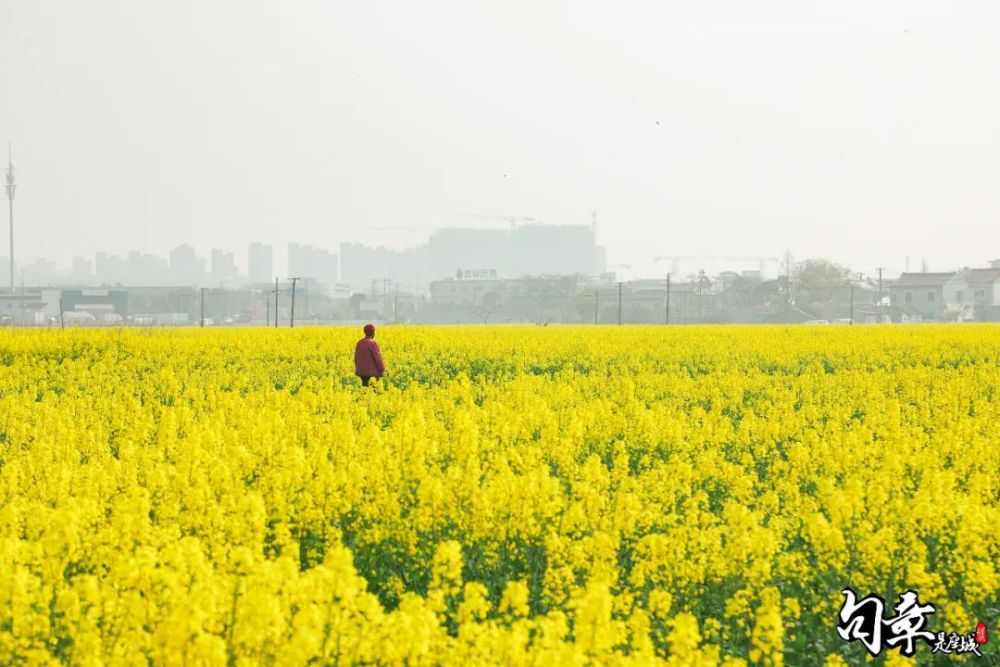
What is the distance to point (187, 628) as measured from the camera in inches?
129

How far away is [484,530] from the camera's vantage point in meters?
5.84

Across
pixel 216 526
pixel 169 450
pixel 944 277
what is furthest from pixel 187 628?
pixel 944 277

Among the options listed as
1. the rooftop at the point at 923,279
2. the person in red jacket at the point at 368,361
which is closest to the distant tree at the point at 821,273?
the rooftop at the point at 923,279

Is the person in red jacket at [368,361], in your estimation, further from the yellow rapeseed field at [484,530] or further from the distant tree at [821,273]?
the distant tree at [821,273]

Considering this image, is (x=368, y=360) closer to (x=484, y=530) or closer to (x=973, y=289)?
(x=484, y=530)

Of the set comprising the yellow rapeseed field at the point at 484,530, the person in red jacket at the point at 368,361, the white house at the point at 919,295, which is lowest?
the yellow rapeseed field at the point at 484,530

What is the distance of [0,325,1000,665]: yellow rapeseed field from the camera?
346 centimetres

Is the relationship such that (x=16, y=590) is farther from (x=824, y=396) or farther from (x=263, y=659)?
(x=824, y=396)

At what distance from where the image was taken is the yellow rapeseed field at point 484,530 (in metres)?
3.46

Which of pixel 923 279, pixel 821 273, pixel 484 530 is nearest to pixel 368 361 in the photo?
pixel 484 530

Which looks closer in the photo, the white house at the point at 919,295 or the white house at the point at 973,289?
the white house at the point at 919,295

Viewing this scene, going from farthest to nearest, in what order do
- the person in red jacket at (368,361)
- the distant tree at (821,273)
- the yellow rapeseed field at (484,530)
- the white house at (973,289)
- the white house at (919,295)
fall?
the distant tree at (821,273)
the white house at (973,289)
the white house at (919,295)
the person in red jacket at (368,361)
the yellow rapeseed field at (484,530)

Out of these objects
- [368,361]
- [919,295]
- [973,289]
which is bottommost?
[368,361]

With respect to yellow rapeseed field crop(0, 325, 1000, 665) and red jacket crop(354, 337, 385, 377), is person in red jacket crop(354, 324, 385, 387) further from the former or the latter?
yellow rapeseed field crop(0, 325, 1000, 665)
